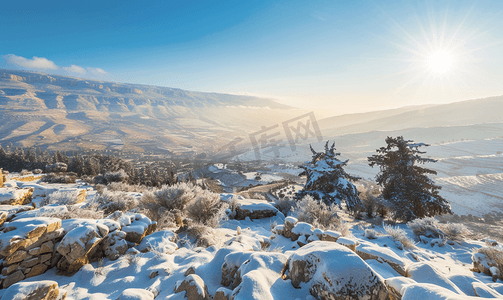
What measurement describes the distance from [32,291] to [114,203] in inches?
229

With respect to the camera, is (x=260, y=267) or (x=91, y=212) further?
(x=91, y=212)

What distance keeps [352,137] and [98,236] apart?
5084 inches

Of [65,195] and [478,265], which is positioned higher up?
[478,265]

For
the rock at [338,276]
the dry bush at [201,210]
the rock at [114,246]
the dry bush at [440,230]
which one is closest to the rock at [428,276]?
the rock at [338,276]

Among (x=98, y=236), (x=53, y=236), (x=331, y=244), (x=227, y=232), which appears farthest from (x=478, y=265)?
(x=53, y=236)

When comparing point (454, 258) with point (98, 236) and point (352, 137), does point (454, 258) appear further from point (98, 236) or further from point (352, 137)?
point (352, 137)

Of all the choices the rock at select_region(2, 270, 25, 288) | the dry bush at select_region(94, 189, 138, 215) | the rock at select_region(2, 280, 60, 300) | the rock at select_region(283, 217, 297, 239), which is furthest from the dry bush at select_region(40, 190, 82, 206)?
the rock at select_region(283, 217, 297, 239)

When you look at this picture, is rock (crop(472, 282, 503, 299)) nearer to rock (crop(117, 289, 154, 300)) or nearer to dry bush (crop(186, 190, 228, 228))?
rock (crop(117, 289, 154, 300))

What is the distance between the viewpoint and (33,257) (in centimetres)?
392

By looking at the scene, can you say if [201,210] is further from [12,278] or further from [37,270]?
[12,278]

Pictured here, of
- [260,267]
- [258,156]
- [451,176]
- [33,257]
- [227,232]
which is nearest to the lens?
[260,267]

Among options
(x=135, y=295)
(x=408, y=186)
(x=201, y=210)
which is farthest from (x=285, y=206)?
(x=135, y=295)

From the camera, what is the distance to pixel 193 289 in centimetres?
319

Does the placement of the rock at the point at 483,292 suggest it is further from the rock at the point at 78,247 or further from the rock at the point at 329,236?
the rock at the point at 78,247
